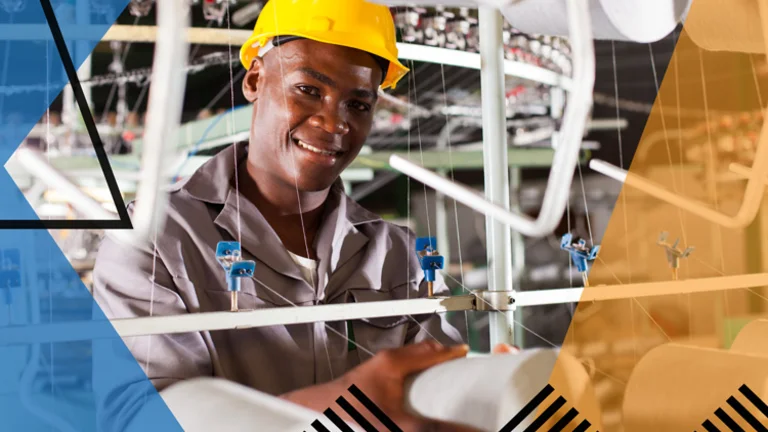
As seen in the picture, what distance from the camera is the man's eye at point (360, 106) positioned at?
2.10m

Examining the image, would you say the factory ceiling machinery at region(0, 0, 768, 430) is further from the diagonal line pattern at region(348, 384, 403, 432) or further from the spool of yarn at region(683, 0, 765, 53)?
the diagonal line pattern at region(348, 384, 403, 432)

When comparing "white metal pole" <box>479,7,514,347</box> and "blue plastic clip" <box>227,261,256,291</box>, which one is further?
"white metal pole" <box>479,7,514,347</box>

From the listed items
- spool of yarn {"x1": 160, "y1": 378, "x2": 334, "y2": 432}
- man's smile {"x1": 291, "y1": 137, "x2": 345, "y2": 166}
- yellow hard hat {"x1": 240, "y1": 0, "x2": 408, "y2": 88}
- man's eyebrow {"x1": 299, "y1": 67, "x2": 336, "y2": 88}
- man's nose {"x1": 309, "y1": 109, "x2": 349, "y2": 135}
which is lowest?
spool of yarn {"x1": 160, "y1": 378, "x2": 334, "y2": 432}

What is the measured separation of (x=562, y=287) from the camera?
2572 mm

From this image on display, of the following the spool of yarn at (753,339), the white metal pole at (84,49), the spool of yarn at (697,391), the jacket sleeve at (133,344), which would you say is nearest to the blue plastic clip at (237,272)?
the jacket sleeve at (133,344)

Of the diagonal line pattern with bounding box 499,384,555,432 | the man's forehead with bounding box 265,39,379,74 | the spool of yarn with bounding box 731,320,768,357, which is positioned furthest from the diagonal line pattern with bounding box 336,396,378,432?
the spool of yarn with bounding box 731,320,768,357

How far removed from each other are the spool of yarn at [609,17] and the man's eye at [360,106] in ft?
1.56

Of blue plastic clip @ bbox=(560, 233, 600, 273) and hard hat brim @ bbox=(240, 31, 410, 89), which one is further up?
hard hat brim @ bbox=(240, 31, 410, 89)

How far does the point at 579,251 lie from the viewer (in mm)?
2545

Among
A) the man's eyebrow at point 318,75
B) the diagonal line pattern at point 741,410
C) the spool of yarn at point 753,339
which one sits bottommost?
the diagonal line pattern at point 741,410

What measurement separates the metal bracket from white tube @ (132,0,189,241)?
911 mm

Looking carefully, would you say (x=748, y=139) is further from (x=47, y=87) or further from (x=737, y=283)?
(x=47, y=87)

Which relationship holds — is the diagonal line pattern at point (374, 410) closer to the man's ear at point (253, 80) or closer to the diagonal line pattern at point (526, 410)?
the diagonal line pattern at point (526, 410)

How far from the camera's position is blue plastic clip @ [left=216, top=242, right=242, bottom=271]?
6.43 ft
